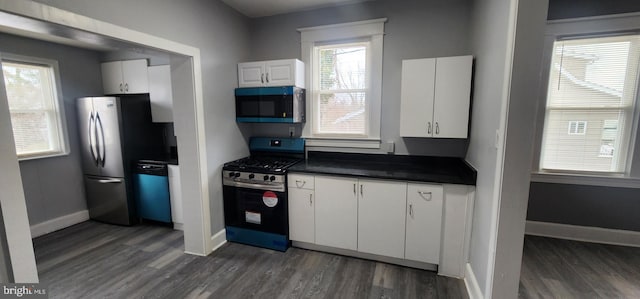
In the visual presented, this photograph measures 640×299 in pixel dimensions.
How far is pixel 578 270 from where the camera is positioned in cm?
234

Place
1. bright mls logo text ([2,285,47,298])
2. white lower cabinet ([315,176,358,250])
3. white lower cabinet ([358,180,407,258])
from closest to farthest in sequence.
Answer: bright mls logo text ([2,285,47,298])
white lower cabinet ([358,180,407,258])
white lower cabinet ([315,176,358,250])

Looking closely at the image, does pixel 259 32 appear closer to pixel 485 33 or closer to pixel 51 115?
pixel 485 33

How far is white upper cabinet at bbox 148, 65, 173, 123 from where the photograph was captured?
129 inches

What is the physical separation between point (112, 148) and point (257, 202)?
215cm

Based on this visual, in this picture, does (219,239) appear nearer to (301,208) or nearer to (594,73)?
(301,208)

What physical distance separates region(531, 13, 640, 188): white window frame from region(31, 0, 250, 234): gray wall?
345cm

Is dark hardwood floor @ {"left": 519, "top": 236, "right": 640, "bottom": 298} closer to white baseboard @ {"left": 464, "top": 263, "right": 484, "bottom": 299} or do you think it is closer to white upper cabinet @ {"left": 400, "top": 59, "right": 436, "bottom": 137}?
white baseboard @ {"left": 464, "top": 263, "right": 484, "bottom": 299}

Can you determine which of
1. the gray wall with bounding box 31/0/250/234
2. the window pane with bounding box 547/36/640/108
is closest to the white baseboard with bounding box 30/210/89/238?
the gray wall with bounding box 31/0/250/234

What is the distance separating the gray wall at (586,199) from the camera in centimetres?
256

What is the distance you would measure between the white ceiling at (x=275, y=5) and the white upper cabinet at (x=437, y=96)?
1139 millimetres

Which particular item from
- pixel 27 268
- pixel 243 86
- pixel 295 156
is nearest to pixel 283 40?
pixel 243 86

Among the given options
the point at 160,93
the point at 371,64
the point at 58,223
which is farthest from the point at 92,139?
the point at 371,64

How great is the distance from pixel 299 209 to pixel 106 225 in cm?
281

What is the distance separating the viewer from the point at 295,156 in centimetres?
320
